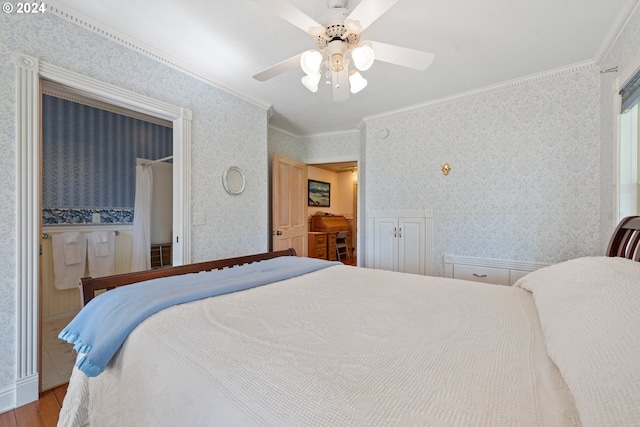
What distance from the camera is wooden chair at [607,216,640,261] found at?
1247 millimetres

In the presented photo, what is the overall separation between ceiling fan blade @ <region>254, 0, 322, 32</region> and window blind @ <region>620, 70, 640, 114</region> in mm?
1989

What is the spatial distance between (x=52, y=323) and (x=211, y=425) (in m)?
3.49

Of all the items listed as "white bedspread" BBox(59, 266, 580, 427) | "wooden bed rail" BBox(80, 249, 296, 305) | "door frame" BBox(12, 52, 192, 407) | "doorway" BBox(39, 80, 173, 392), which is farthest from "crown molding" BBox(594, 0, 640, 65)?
"doorway" BBox(39, 80, 173, 392)

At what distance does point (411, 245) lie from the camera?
3.41 m

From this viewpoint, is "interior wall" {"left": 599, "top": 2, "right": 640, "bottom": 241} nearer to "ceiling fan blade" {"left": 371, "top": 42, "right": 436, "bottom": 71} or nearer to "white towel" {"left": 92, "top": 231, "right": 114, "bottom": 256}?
"ceiling fan blade" {"left": 371, "top": 42, "right": 436, "bottom": 71}

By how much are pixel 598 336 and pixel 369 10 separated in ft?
4.98

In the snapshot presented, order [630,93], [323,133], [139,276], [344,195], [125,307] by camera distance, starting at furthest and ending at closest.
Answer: [344,195] → [323,133] → [630,93] → [139,276] → [125,307]

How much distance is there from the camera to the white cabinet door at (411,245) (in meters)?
3.35

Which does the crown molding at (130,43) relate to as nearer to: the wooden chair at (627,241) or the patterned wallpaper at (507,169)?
the patterned wallpaper at (507,169)

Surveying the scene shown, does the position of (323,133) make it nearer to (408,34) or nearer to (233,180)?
(233,180)

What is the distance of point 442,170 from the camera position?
321 centimetres

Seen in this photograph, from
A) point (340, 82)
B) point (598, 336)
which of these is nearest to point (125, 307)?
point (598, 336)

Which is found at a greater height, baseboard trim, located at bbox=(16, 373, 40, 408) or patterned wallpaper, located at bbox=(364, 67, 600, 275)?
patterned wallpaper, located at bbox=(364, 67, 600, 275)

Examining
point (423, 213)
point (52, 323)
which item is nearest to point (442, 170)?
point (423, 213)
